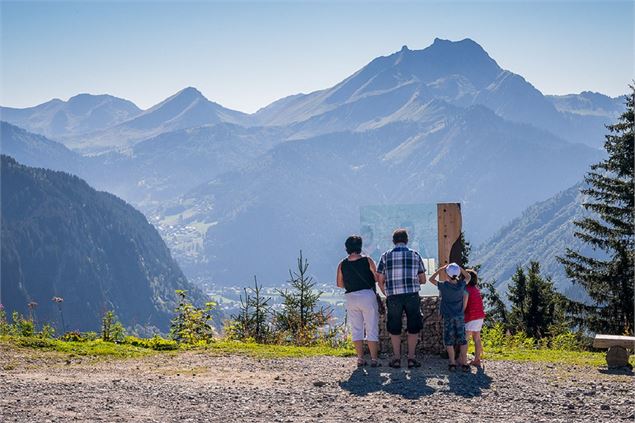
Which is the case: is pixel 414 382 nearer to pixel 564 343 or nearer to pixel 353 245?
pixel 353 245

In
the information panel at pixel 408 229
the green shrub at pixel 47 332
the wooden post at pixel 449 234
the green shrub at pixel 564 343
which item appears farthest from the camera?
Result: the green shrub at pixel 564 343

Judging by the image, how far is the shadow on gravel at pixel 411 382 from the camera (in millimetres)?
11320

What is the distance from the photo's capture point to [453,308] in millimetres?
13062

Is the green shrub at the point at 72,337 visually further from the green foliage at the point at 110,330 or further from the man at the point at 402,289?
the man at the point at 402,289

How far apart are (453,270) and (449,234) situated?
1337mm

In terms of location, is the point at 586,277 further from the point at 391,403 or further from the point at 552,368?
the point at 391,403

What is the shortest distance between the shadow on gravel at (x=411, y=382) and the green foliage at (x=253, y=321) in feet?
19.8

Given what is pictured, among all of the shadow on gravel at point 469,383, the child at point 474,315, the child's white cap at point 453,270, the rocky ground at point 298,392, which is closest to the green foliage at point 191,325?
the rocky ground at point 298,392

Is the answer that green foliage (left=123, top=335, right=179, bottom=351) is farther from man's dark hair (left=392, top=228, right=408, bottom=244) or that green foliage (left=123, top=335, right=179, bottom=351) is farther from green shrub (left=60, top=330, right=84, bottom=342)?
man's dark hair (left=392, top=228, right=408, bottom=244)

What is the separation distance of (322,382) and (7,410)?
177 inches

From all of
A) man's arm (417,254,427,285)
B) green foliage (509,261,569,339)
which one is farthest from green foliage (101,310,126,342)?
green foliage (509,261,569,339)

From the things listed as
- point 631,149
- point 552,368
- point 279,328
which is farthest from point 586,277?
point 552,368

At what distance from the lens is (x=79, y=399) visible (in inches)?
418

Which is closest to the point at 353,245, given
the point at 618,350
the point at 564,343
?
the point at 618,350
